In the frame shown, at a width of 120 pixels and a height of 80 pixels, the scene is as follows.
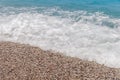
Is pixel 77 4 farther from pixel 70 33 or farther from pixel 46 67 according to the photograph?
pixel 46 67

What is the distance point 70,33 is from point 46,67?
338cm

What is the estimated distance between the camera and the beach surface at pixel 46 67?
729cm

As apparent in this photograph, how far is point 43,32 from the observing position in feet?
36.4

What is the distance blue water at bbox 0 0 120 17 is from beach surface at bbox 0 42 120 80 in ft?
20.8

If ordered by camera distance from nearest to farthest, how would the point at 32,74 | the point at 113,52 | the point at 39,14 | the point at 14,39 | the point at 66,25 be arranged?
1. the point at 32,74
2. the point at 113,52
3. the point at 14,39
4. the point at 66,25
5. the point at 39,14

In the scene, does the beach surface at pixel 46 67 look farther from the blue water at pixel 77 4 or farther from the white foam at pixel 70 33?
the blue water at pixel 77 4

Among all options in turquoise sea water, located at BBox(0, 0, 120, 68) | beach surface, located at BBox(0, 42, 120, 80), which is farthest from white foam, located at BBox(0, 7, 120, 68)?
beach surface, located at BBox(0, 42, 120, 80)

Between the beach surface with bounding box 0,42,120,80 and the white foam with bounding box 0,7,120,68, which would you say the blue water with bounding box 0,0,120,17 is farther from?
the beach surface with bounding box 0,42,120,80

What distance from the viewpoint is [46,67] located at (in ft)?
25.2

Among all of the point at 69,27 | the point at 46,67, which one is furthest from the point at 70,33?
the point at 46,67

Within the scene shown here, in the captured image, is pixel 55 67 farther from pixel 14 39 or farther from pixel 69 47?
pixel 14 39

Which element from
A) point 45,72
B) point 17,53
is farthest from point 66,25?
point 45,72

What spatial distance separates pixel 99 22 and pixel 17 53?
4.68 metres

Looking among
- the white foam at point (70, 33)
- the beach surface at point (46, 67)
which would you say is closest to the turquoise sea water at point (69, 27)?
the white foam at point (70, 33)
